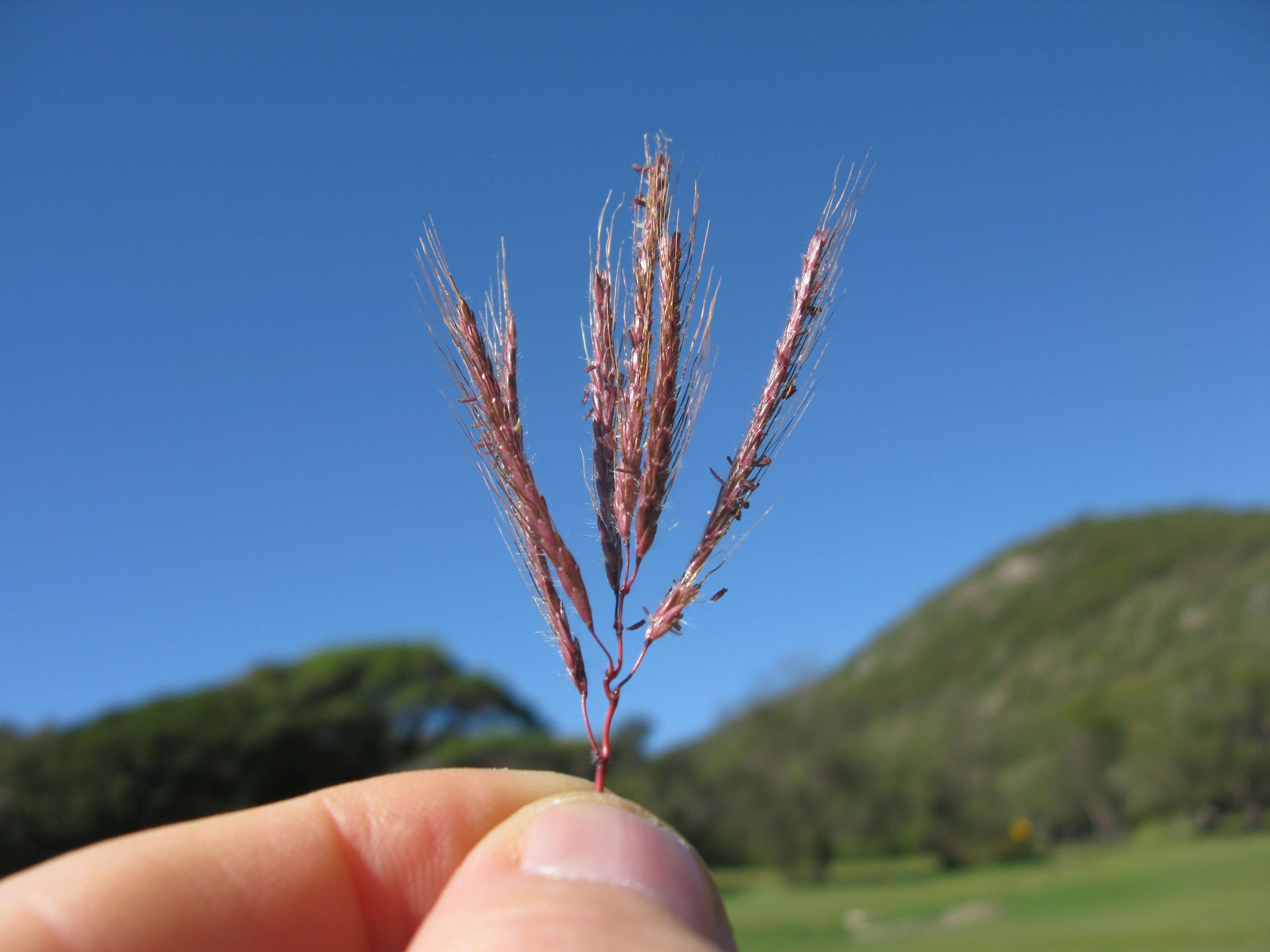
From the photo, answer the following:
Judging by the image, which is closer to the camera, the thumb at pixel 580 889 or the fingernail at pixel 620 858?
the thumb at pixel 580 889

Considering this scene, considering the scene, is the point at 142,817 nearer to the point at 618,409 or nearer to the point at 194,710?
the point at 194,710

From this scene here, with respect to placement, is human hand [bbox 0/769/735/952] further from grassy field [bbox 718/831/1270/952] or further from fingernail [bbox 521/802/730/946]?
grassy field [bbox 718/831/1270/952]

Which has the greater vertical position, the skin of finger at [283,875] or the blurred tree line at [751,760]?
the skin of finger at [283,875]

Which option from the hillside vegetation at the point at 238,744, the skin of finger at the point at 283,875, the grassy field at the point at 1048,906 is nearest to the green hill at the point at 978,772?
the grassy field at the point at 1048,906

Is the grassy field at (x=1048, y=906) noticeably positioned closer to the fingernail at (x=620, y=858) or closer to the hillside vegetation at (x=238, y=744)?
the hillside vegetation at (x=238, y=744)

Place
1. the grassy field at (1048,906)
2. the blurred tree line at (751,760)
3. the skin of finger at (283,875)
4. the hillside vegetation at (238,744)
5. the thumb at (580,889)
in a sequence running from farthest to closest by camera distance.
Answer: the blurred tree line at (751,760)
the hillside vegetation at (238,744)
the grassy field at (1048,906)
the skin of finger at (283,875)
the thumb at (580,889)

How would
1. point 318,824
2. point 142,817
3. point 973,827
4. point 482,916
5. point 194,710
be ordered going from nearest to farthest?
1. point 482,916
2. point 318,824
3. point 142,817
4. point 194,710
5. point 973,827

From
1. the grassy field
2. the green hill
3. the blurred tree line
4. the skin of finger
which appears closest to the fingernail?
the skin of finger

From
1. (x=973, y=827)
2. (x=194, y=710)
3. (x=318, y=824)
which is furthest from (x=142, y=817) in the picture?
(x=973, y=827)
